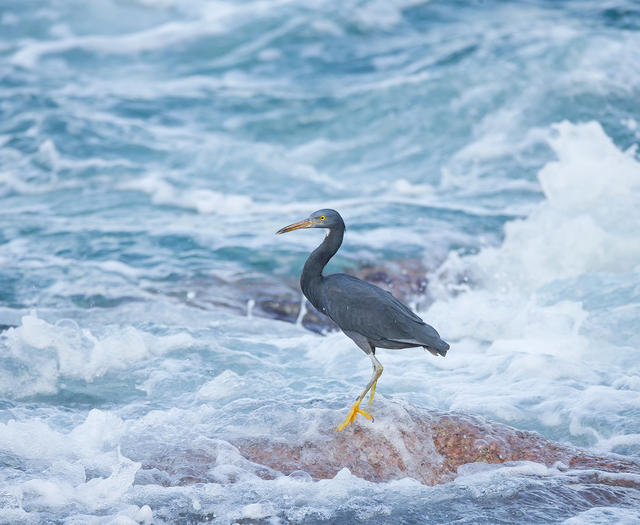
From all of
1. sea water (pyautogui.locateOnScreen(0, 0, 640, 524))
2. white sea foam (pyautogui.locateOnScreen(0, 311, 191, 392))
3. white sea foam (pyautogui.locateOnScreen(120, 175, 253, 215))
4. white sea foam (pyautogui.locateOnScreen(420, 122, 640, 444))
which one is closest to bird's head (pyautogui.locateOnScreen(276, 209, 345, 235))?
sea water (pyautogui.locateOnScreen(0, 0, 640, 524))

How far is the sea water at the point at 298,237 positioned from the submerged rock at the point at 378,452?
0.07 metres

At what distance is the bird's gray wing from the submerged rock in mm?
517

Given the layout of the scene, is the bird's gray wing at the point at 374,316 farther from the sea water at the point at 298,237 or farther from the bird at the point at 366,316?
the sea water at the point at 298,237

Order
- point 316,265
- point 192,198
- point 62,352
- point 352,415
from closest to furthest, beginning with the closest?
point 352,415
point 316,265
point 62,352
point 192,198

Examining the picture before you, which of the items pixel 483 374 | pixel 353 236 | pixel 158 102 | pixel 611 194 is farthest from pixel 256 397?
pixel 158 102

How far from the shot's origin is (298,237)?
912cm

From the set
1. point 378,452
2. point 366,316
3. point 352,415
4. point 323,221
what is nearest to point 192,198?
point 323,221

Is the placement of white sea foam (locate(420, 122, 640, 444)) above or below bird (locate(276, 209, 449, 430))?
below

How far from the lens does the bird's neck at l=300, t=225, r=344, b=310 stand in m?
4.64

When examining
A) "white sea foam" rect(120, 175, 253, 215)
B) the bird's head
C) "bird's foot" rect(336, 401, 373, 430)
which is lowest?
"white sea foam" rect(120, 175, 253, 215)

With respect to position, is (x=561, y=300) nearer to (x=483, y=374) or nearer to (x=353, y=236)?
(x=483, y=374)

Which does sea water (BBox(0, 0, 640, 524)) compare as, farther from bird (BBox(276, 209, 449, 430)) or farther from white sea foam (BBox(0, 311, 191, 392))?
bird (BBox(276, 209, 449, 430))

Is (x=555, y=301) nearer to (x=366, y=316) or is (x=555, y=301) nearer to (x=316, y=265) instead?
(x=316, y=265)

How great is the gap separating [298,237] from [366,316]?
16.3 ft
